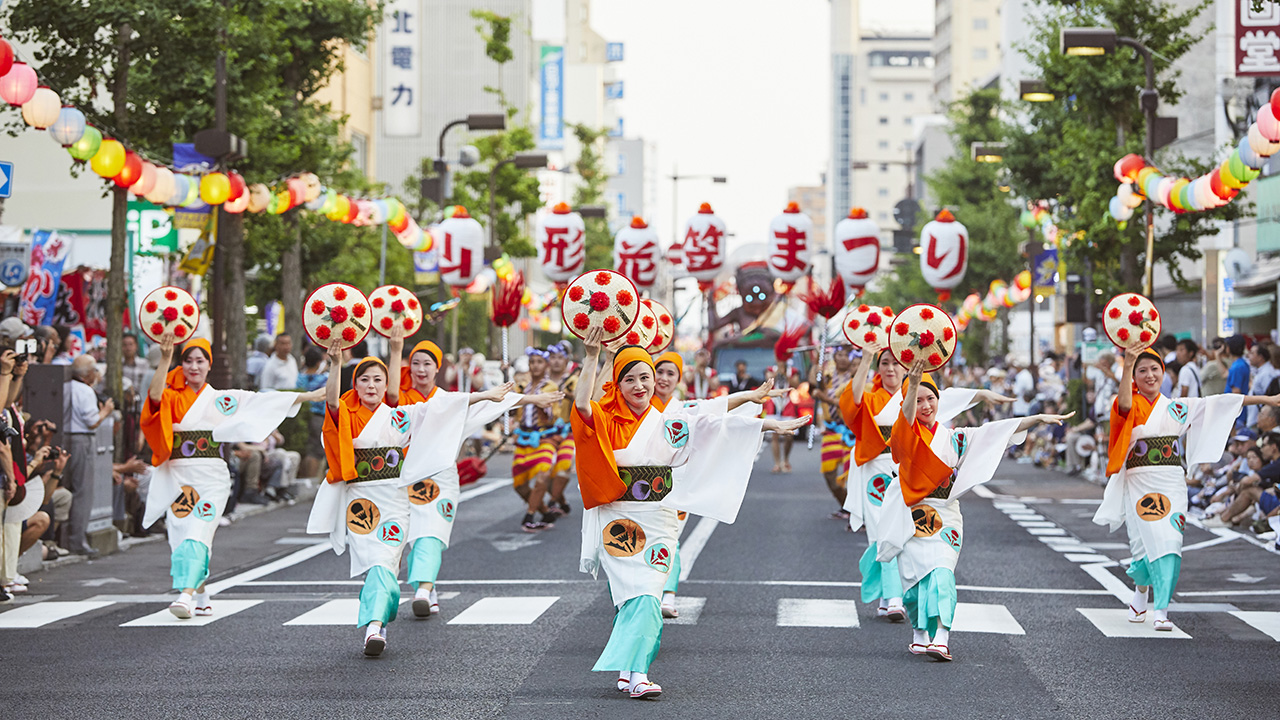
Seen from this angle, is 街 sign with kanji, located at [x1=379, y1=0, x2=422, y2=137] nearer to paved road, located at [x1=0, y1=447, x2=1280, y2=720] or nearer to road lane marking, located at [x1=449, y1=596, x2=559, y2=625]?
paved road, located at [x1=0, y1=447, x2=1280, y2=720]

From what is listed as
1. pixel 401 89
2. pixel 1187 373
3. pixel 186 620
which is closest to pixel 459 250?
pixel 1187 373

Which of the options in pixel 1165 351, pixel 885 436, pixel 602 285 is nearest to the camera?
pixel 602 285

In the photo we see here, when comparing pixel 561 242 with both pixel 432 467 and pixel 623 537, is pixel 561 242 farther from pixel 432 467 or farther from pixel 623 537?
pixel 623 537

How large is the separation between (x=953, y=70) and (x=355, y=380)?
10772 cm

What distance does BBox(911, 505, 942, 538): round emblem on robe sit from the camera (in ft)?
28.7

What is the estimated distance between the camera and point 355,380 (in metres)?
9.09

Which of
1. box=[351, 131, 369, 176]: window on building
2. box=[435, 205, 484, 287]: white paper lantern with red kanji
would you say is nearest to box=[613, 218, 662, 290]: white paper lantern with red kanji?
box=[435, 205, 484, 287]: white paper lantern with red kanji

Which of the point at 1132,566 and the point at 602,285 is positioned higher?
the point at 602,285

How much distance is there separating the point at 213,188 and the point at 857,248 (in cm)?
994

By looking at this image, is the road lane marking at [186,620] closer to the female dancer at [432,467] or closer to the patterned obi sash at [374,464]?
the female dancer at [432,467]

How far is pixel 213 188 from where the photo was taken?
16.1 m

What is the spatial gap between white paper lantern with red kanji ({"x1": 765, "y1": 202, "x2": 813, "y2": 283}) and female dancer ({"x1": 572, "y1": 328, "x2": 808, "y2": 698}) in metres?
17.4

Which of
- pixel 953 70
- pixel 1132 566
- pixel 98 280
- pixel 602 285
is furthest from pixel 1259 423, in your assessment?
pixel 953 70

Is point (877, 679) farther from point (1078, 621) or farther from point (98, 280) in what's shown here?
point (98, 280)
